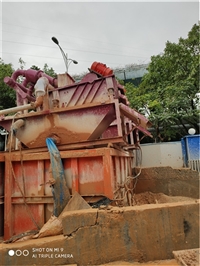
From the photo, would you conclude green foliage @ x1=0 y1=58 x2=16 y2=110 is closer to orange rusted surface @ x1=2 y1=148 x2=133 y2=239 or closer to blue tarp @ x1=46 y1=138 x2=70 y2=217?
orange rusted surface @ x1=2 y1=148 x2=133 y2=239

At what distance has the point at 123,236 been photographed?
7.97ft

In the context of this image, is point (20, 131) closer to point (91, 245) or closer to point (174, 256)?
point (91, 245)

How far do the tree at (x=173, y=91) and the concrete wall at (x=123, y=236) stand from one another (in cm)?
872

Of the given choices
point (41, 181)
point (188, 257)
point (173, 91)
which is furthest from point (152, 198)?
point (173, 91)

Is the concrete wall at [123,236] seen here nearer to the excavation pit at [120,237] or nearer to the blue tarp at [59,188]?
the excavation pit at [120,237]

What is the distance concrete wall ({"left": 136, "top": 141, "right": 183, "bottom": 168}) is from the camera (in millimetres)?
10305

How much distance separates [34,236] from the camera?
9.04ft

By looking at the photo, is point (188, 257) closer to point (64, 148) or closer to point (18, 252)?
point (18, 252)

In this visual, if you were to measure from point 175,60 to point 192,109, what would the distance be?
3.01 metres

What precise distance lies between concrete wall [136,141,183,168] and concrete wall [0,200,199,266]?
8.13m

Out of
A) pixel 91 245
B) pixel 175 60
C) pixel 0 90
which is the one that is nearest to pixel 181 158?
pixel 175 60

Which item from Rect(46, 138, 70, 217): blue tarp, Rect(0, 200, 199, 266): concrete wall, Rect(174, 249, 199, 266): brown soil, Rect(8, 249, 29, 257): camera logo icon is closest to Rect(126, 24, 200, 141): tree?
Rect(46, 138, 70, 217): blue tarp

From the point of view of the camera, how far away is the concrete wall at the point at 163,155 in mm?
10305

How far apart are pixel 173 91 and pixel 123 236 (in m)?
9.75
